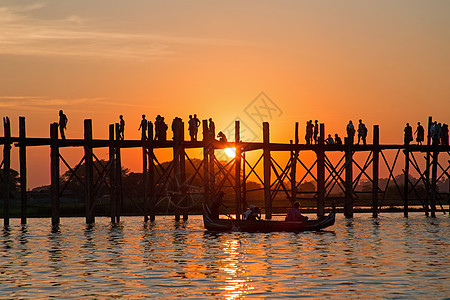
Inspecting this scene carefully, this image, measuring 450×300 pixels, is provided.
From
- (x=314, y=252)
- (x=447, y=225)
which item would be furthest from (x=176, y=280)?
(x=447, y=225)

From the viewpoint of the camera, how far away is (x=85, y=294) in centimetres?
1722

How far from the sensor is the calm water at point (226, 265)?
17641 mm

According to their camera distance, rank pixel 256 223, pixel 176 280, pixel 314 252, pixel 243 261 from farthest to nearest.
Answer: pixel 256 223, pixel 314 252, pixel 243 261, pixel 176 280

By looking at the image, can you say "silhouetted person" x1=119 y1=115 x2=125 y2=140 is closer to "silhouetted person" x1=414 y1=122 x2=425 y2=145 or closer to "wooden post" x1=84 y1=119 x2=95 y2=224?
"wooden post" x1=84 y1=119 x2=95 y2=224

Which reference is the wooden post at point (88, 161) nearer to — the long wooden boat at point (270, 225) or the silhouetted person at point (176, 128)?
the silhouetted person at point (176, 128)

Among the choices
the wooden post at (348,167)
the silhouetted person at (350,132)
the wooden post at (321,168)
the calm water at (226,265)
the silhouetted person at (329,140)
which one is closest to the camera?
the calm water at (226,265)

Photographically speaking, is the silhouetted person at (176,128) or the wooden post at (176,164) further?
the silhouetted person at (176,128)

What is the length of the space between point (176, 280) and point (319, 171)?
27.0 metres

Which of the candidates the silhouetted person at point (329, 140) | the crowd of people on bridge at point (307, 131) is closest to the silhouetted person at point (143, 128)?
the crowd of people on bridge at point (307, 131)

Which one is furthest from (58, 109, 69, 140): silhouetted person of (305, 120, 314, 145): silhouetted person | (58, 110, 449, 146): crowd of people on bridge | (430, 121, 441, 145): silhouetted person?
(430, 121, 441, 145): silhouetted person

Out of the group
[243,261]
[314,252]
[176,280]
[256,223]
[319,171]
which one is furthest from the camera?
[319,171]

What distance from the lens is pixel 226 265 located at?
2255 centimetres

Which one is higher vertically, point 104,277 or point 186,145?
point 186,145

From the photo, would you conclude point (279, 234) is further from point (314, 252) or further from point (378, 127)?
point (378, 127)
